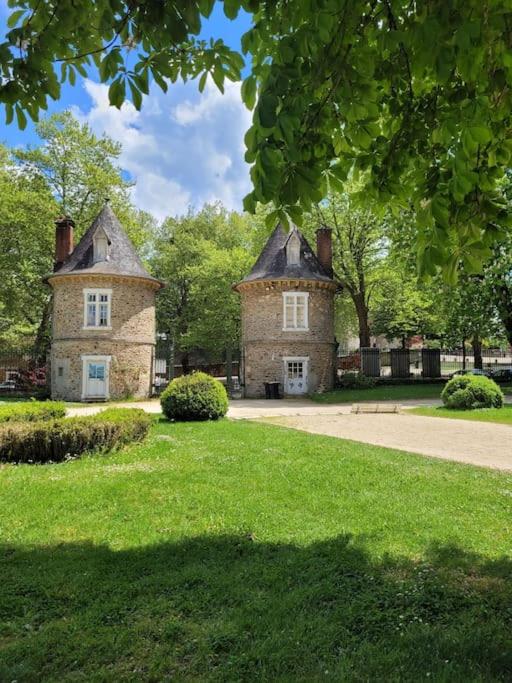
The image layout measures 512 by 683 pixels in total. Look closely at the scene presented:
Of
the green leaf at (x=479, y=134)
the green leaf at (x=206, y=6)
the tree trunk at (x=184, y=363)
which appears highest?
the green leaf at (x=206, y=6)

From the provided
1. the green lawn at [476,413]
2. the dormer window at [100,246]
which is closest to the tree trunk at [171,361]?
the dormer window at [100,246]

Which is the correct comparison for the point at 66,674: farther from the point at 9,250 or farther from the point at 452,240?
the point at 9,250

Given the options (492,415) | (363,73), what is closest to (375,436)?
(492,415)

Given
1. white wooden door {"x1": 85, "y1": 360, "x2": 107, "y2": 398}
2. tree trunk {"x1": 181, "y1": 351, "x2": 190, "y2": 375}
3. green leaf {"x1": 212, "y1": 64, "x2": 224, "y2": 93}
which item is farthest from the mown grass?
green leaf {"x1": 212, "y1": 64, "x2": 224, "y2": 93}

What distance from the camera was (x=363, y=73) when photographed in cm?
316

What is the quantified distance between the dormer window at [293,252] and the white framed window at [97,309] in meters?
10.4

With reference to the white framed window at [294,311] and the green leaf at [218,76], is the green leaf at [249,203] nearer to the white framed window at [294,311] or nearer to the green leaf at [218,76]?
the green leaf at [218,76]

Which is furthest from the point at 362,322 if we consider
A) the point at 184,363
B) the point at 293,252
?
the point at 184,363

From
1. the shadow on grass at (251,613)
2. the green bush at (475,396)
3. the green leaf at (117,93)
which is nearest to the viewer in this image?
the green leaf at (117,93)

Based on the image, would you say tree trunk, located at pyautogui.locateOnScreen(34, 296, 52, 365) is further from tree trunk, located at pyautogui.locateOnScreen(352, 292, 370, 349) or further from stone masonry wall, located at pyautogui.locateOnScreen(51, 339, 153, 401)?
tree trunk, located at pyautogui.locateOnScreen(352, 292, 370, 349)

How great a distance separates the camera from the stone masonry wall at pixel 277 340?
29109 mm

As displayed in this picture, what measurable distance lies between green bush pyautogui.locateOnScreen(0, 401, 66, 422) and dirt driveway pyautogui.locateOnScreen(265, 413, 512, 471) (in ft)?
22.0

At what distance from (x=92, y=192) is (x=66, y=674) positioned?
1487 inches

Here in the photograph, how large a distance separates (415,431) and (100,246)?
21.1 metres
